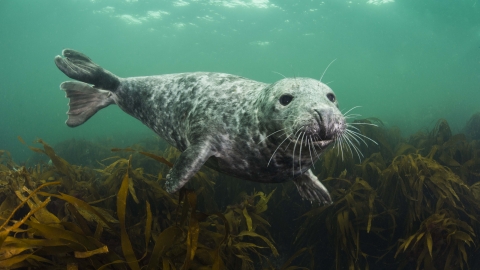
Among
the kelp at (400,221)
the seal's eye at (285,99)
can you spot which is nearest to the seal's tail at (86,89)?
the seal's eye at (285,99)

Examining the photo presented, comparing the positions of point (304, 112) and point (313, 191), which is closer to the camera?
point (304, 112)

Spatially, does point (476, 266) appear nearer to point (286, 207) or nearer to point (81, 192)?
point (286, 207)

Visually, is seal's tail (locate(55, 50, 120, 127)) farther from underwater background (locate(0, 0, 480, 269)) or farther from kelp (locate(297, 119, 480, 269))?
kelp (locate(297, 119, 480, 269))

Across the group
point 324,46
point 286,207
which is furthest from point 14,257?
point 324,46

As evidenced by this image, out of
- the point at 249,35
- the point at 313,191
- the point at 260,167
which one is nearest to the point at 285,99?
the point at 260,167

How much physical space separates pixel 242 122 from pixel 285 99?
1.47 feet

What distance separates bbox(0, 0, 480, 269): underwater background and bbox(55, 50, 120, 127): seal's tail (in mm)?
666

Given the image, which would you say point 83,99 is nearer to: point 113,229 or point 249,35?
point 113,229

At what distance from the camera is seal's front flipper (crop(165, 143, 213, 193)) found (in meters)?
2.11

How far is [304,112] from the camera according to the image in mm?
1816

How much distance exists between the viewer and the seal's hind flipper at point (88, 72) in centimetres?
346

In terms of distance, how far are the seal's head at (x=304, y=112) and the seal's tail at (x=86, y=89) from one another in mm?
2491

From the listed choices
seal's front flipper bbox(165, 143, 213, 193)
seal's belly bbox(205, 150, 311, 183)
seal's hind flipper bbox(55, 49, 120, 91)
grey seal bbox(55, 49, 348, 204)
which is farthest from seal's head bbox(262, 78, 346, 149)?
seal's hind flipper bbox(55, 49, 120, 91)

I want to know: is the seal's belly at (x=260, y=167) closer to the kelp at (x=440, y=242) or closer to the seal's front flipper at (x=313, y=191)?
the seal's front flipper at (x=313, y=191)
